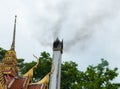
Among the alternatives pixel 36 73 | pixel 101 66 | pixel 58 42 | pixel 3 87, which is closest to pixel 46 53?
pixel 36 73

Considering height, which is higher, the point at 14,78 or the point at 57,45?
the point at 57,45

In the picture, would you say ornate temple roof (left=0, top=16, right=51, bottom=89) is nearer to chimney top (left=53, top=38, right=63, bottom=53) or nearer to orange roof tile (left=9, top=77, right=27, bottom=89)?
orange roof tile (left=9, top=77, right=27, bottom=89)

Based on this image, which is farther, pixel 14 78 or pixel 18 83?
pixel 14 78

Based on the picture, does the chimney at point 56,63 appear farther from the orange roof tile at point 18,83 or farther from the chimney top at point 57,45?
the orange roof tile at point 18,83

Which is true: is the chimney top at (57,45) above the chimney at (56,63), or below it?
above

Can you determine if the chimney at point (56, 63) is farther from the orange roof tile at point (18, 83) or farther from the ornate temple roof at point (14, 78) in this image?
the orange roof tile at point (18, 83)

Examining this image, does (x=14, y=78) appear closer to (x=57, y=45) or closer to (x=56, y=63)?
(x=56, y=63)

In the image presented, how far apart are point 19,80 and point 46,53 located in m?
12.5

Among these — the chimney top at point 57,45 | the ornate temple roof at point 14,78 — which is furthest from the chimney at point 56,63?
the ornate temple roof at point 14,78

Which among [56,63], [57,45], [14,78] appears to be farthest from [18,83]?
[57,45]

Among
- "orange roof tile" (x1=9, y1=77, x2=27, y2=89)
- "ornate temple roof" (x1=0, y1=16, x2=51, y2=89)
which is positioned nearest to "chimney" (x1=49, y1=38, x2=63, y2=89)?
"ornate temple roof" (x1=0, y1=16, x2=51, y2=89)

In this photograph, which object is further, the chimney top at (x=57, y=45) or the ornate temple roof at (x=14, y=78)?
the chimney top at (x=57, y=45)

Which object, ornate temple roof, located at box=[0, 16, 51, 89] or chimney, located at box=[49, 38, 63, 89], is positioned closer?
chimney, located at box=[49, 38, 63, 89]

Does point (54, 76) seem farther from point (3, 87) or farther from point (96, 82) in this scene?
point (3, 87)
